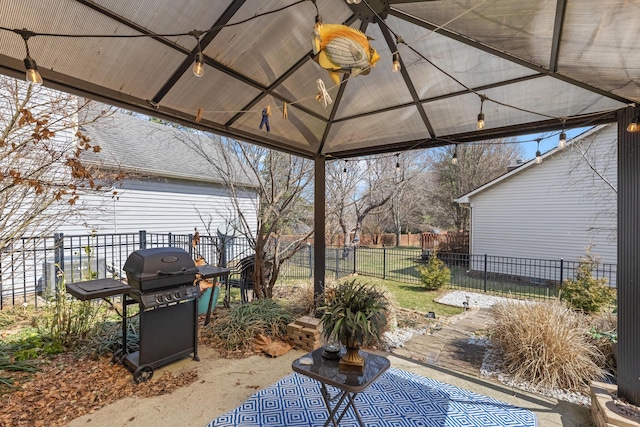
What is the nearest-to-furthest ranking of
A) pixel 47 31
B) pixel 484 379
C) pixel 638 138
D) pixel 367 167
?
pixel 47 31 < pixel 638 138 < pixel 484 379 < pixel 367 167

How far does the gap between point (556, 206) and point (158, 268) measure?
460 inches

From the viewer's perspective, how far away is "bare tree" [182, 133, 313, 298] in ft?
16.9

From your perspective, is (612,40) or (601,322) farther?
(601,322)

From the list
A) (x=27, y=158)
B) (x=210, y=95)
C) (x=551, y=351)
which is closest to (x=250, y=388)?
(x=210, y=95)

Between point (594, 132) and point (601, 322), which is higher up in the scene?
point (594, 132)

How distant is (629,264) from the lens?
248 centimetres

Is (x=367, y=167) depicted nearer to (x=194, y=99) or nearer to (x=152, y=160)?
(x=152, y=160)

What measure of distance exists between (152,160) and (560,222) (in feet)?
42.6

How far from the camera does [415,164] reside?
539 inches

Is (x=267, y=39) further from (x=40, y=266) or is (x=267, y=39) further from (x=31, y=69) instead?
(x=40, y=266)

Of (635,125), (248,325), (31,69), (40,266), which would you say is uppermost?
(31,69)

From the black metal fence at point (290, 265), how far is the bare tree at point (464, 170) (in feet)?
21.2

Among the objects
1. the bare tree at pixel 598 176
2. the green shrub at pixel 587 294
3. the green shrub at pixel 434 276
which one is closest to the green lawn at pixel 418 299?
the green shrub at pixel 434 276

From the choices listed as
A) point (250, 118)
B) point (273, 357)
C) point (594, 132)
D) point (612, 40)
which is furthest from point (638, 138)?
point (594, 132)
